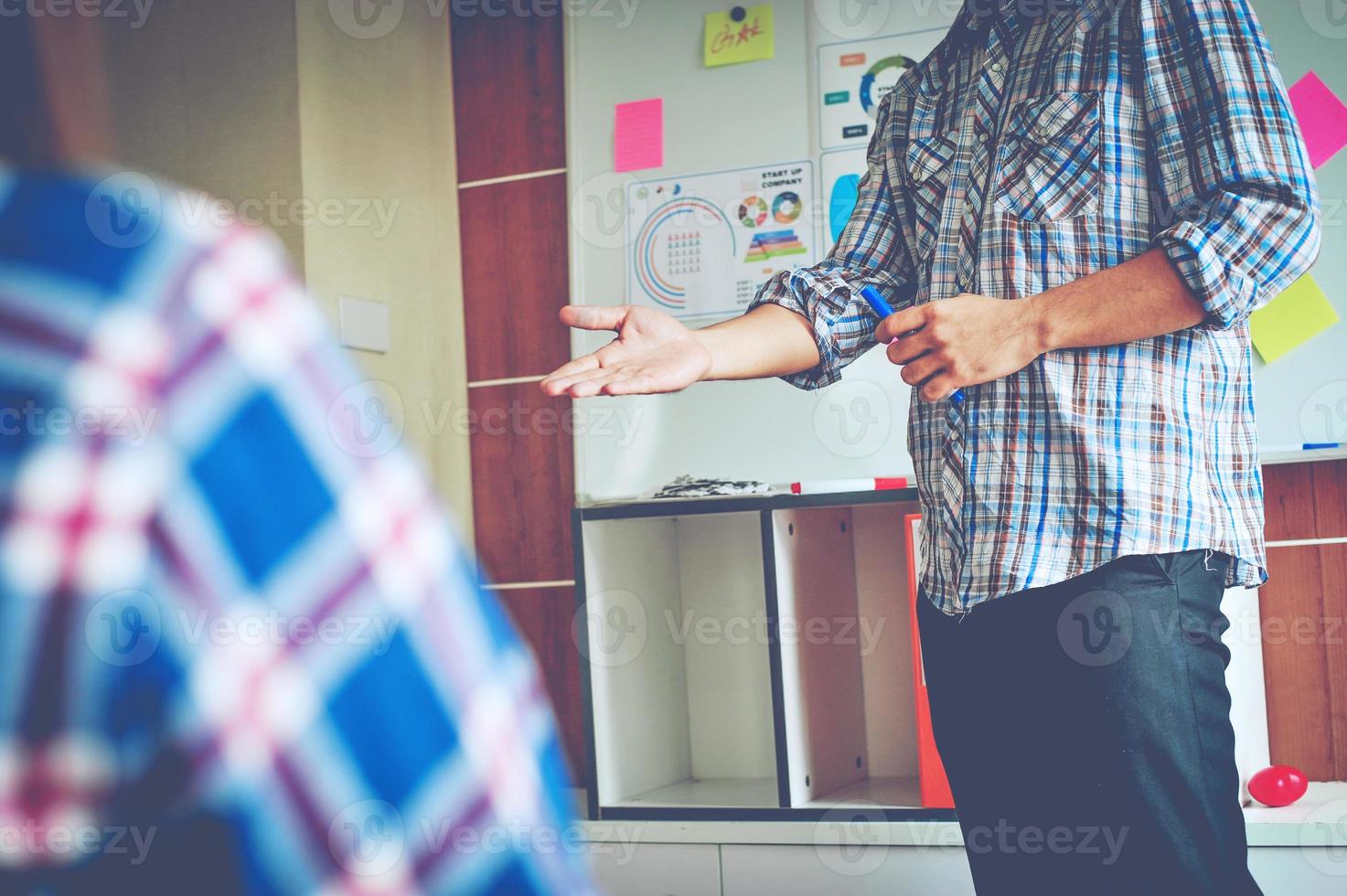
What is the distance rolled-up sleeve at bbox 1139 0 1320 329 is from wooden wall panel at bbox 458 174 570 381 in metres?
1.75

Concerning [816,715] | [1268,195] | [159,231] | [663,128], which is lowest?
[816,715]

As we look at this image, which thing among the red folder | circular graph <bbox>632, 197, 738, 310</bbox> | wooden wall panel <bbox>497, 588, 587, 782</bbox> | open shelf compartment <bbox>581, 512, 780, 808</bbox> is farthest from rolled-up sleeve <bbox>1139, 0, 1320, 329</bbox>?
wooden wall panel <bbox>497, 588, 587, 782</bbox>

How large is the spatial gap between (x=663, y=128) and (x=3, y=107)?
2259mm

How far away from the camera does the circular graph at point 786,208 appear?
7.63 ft

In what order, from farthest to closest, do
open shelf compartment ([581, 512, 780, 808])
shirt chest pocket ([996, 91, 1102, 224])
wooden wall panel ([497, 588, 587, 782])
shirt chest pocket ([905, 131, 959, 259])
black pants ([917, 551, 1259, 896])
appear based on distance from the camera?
wooden wall panel ([497, 588, 587, 782]), open shelf compartment ([581, 512, 780, 808]), shirt chest pocket ([905, 131, 959, 259]), shirt chest pocket ([996, 91, 1102, 224]), black pants ([917, 551, 1259, 896])

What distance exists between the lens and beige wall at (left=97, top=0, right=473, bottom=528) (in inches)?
90.1

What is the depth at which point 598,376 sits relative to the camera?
92 centimetres

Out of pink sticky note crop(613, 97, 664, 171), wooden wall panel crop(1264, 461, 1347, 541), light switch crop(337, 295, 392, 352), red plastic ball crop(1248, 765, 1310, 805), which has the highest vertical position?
pink sticky note crop(613, 97, 664, 171)

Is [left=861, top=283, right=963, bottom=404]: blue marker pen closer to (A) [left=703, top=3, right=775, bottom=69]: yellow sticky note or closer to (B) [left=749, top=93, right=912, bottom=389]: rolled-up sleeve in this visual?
(B) [left=749, top=93, right=912, bottom=389]: rolled-up sleeve

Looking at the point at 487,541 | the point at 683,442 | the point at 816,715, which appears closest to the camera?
the point at 816,715

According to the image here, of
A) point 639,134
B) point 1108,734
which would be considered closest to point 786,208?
point 639,134

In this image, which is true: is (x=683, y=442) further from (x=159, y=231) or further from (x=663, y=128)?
(x=159, y=231)

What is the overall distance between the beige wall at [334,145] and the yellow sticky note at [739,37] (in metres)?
0.70

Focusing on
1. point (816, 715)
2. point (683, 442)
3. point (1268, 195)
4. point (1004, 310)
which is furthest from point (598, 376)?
point (683, 442)
